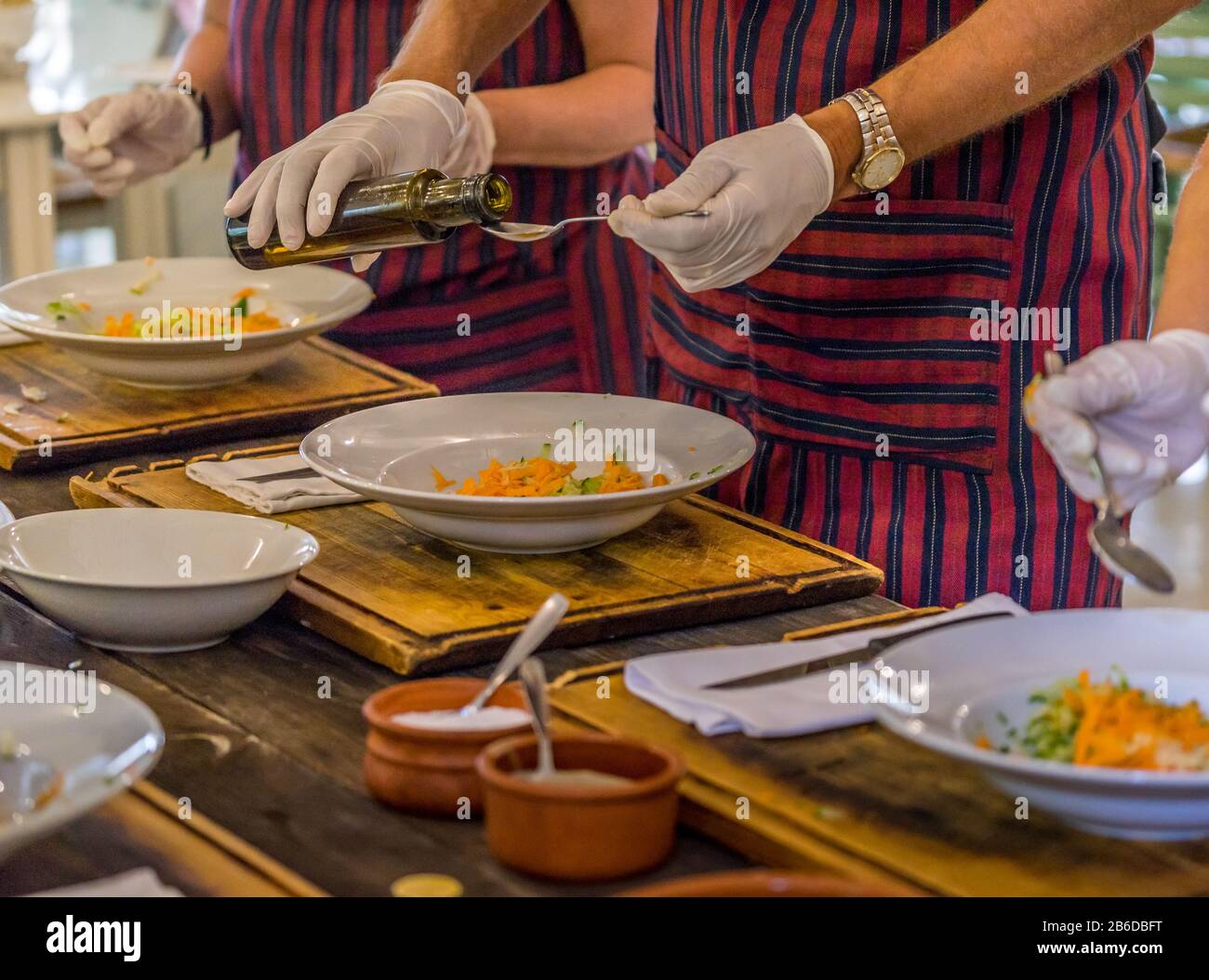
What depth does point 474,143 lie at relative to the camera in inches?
85.0

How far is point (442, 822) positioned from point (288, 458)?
2.54 feet

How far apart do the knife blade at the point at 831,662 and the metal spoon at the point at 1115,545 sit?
4.6 inches

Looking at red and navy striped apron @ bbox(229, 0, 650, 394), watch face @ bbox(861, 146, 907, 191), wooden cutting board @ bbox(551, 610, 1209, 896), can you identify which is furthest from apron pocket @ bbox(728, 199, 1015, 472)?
red and navy striped apron @ bbox(229, 0, 650, 394)

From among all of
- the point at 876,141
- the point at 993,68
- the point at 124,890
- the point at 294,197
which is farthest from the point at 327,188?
the point at 124,890

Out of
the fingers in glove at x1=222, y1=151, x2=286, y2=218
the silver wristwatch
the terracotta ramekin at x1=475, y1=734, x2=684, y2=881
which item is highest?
the silver wristwatch

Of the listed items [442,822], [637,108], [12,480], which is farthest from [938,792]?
[637,108]

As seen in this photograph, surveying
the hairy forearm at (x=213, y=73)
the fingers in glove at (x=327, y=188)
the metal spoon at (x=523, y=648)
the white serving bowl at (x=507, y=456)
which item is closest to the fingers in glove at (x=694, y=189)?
the white serving bowl at (x=507, y=456)

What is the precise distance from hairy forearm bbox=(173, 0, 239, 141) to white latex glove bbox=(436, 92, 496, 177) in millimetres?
593

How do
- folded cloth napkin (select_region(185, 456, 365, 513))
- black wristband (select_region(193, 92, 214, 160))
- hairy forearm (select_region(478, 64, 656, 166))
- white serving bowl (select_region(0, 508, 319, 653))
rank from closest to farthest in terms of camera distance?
white serving bowl (select_region(0, 508, 319, 653)) → folded cloth napkin (select_region(185, 456, 365, 513)) → hairy forearm (select_region(478, 64, 656, 166)) → black wristband (select_region(193, 92, 214, 160))

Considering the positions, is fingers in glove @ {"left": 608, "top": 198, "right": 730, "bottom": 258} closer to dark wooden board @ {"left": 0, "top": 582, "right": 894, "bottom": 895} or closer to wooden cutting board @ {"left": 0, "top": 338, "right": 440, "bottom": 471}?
dark wooden board @ {"left": 0, "top": 582, "right": 894, "bottom": 895}

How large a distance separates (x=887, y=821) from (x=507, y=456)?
759 millimetres

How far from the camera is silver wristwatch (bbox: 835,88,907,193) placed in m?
1.53

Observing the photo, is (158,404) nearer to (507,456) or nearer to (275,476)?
(275,476)

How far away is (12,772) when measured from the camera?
1.06 meters
